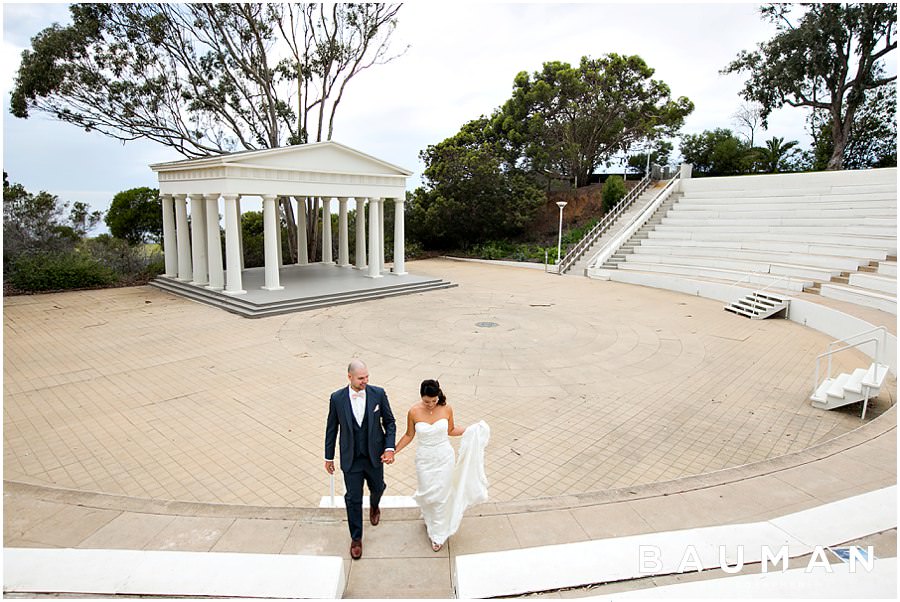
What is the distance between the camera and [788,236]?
74.1ft

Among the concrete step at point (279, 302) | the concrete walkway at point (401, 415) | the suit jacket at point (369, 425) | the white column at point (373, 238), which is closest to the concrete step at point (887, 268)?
the concrete walkway at point (401, 415)

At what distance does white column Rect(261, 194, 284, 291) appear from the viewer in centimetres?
1872

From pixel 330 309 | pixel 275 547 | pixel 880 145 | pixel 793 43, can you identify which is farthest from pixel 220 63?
pixel 880 145

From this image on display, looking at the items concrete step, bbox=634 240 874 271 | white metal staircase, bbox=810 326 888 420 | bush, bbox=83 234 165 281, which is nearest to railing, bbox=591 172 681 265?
concrete step, bbox=634 240 874 271

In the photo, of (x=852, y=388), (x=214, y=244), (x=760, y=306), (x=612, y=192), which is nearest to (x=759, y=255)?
(x=760, y=306)

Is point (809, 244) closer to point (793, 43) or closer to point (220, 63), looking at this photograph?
point (793, 43)

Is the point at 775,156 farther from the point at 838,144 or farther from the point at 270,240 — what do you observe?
the point at 270,240

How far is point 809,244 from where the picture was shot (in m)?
21.4

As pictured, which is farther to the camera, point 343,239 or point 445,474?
point 343,239

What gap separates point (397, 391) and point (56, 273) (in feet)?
59.2

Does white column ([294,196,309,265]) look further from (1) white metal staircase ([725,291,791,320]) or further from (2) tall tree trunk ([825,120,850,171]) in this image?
(2) tall tree trunk ([825,120,850,171])

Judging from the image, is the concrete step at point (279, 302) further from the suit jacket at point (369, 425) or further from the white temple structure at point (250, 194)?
the suit jacket at point (369, 425)

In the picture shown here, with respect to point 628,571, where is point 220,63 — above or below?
above

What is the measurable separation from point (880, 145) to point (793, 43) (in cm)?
1253
